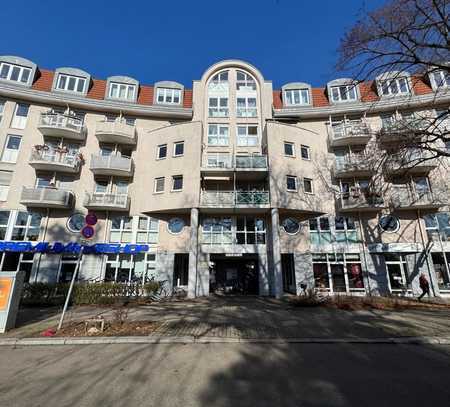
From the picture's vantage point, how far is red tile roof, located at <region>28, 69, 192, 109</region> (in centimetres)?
1940

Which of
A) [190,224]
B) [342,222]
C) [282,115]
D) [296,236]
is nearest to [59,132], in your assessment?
[190,224]

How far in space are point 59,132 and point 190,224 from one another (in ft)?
41.2

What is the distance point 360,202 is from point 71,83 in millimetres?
25328

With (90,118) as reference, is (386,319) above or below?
below

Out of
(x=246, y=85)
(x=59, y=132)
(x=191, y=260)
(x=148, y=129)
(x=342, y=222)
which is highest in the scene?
(x=246, y=85)

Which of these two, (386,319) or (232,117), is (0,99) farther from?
(386,319)

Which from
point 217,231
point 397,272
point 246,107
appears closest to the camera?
point 397,272

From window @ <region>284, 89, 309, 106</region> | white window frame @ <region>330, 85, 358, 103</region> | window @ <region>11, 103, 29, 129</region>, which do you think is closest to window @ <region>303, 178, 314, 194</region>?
window @ <region>284, 89, 309, 106</region>

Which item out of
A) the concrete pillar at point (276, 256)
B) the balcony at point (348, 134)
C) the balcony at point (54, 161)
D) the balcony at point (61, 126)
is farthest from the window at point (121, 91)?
the balcony at point (348, 134)

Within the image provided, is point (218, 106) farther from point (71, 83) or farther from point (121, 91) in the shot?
point (71, 83)

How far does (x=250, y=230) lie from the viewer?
17250 millimetres

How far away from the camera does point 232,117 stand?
66.0ft

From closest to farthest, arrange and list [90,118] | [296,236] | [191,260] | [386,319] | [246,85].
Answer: [386,319], [191,260], [296,236], [90,118], [246,85]

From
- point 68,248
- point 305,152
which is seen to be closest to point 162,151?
point 68,248
